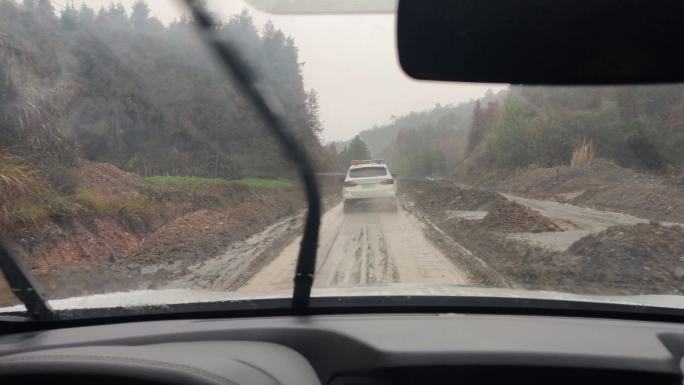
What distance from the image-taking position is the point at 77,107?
27.6 feet

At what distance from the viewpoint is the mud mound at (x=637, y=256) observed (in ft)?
16.2

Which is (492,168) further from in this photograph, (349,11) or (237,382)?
(237,382)

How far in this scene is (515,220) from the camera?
12.9 m

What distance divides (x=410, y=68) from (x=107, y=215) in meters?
8.80

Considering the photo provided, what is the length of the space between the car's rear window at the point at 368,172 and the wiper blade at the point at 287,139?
9.99 metres

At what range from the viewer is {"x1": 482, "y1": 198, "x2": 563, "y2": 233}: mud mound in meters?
11.7

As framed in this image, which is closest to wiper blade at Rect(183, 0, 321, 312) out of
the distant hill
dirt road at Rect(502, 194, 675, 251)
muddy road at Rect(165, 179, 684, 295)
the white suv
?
muddy road at Rect(165, 179, 684, 295)

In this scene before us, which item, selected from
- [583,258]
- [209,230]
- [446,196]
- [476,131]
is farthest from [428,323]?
[446,196]

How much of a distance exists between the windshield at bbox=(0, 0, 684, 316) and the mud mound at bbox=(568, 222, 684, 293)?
1.5 inches

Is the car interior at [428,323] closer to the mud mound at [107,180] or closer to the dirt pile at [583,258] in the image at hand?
the dirt pile at [583,258]

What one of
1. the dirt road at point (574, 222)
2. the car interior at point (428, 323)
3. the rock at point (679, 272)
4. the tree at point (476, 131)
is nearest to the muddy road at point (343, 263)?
the car interior at point (428, 323)

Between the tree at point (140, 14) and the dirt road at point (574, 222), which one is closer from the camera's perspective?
the tree at point (140, 14)

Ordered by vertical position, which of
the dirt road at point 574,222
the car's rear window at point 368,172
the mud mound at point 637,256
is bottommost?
the dirt road at point 574,222

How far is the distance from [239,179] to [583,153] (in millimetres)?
5897
